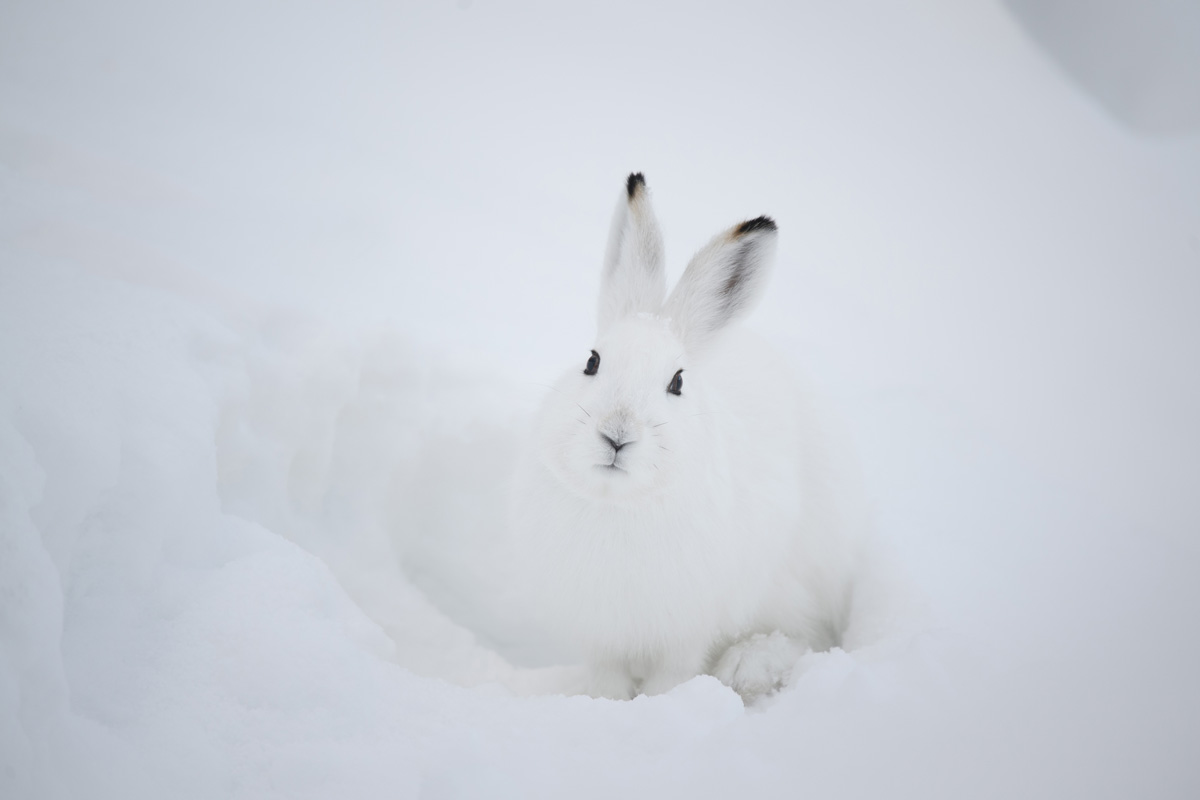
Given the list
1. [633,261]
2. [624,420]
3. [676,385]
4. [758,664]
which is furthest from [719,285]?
[758,664]

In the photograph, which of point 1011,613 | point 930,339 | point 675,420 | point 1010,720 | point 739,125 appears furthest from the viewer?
point 739,125

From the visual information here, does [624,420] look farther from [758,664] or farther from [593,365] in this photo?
[758,664]

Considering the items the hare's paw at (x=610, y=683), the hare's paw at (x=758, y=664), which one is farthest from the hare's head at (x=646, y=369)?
the hare's paw at (x=610, y=683)

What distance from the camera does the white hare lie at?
8.34 feet

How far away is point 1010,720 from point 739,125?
7.73m

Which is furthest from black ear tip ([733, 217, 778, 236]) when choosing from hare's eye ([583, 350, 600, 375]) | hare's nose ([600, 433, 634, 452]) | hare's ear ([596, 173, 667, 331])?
hare's nose ([600, 433, 634, 452])

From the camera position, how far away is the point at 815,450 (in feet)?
11.3

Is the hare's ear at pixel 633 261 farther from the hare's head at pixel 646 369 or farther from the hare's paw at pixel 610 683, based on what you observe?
the hare's paw at pixel 610 683

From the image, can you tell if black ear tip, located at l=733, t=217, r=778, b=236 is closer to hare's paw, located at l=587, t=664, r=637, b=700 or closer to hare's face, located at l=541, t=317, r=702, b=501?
hare's face, located at l=541, t=317, r=702, b=501

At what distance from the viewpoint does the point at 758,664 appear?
294 centimetres

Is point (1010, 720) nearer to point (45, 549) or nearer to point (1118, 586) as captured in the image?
point (1118, 586)

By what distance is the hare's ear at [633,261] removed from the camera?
120 inches

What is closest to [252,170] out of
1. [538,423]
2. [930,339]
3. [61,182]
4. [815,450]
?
[61,182]

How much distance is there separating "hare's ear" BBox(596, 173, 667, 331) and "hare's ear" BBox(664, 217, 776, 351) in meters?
0.14
